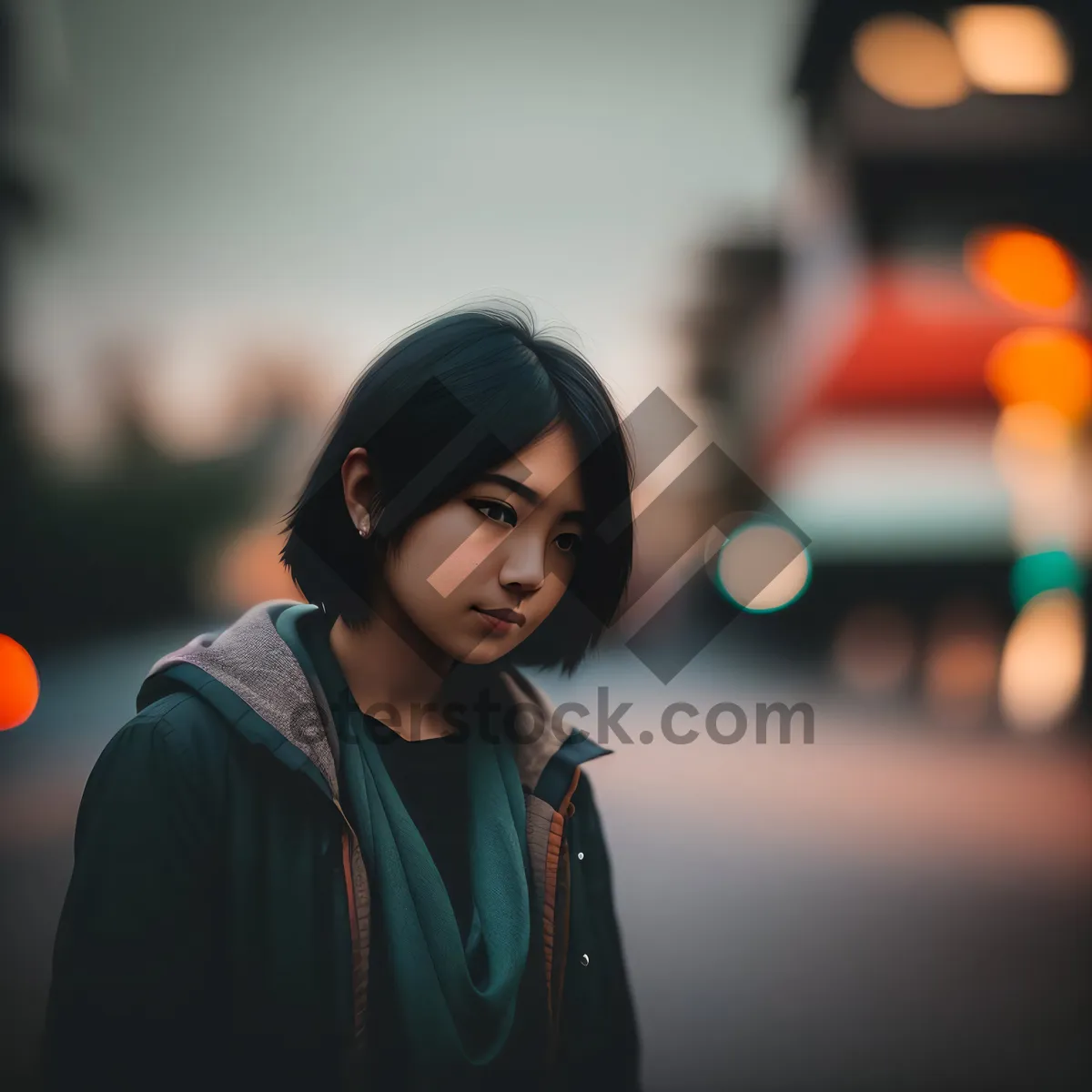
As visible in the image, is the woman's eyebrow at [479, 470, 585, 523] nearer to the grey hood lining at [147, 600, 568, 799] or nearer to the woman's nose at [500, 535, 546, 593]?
the woman's nose at [500, 535, 546, 593]

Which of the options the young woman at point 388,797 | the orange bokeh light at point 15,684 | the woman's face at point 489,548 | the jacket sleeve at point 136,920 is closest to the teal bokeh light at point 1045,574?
the young woman at point 388,797

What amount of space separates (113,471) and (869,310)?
6.81 feet

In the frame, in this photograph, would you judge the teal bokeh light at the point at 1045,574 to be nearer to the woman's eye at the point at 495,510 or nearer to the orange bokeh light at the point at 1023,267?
the orange bokeh light at the point at 1023,267

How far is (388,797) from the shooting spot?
128 cm

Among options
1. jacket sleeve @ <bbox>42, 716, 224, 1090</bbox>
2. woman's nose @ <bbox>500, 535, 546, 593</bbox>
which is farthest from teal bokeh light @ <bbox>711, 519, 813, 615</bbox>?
jacket sleeve @ <bbox>42, 716, 224, 1090</bbox>

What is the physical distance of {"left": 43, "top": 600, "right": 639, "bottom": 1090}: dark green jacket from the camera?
1.09 meters

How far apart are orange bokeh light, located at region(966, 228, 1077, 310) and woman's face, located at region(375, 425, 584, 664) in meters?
1.72

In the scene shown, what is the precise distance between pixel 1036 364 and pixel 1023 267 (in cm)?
29

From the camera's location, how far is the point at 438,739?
139 centimetres

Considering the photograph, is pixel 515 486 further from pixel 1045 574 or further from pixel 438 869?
pixel 1045 574

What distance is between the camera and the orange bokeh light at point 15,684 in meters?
1.71

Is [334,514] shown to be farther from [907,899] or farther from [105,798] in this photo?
[907,899]

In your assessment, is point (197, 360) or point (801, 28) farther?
point (801, 28)

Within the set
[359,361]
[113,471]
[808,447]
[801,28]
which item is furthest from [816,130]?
[113,471]
